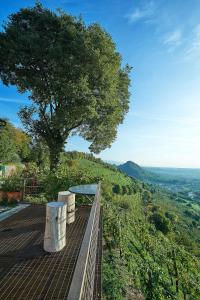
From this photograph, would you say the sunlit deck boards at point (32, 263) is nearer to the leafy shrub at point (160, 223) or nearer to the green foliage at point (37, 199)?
the green foliage at point (37, 199)

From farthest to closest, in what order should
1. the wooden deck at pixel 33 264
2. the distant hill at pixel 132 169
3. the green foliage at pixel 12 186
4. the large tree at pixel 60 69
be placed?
the distant hill at pixel 132 169 < the large tree at pixel 60 69 < the green foliage at pixel 12 186 < the wooden deck at pixel 33 264

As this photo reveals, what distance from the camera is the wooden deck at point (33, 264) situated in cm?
327

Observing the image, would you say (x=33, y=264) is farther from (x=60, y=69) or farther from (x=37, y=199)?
(x=60, y=69)

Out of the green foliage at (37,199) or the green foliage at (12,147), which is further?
the green foliage at (12,147)

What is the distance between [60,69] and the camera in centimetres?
1420

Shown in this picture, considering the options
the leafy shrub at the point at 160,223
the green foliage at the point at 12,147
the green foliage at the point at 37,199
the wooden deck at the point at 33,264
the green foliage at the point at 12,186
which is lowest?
the leafy shrub at the point at 160,223

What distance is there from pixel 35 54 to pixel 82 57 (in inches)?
106

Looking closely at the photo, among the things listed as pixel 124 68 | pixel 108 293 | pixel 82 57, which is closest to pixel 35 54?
pixel 82 57

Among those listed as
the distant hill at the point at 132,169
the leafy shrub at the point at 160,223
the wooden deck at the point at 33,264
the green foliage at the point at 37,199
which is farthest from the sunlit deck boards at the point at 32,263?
the distant hill at the point at 132,169

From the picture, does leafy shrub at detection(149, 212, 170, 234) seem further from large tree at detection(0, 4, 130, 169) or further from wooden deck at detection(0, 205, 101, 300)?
wooden deck at detection(0, 205, 101, 300)

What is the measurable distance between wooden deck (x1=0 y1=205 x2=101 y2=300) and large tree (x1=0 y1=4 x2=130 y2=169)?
30.2 feet

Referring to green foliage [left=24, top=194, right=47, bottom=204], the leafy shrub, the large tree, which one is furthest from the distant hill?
green foliage [left=24, top=194, right=47, bottom=204]

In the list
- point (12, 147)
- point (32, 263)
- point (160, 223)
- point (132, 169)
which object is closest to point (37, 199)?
point (32, 263)

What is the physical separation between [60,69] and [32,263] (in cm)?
1204
